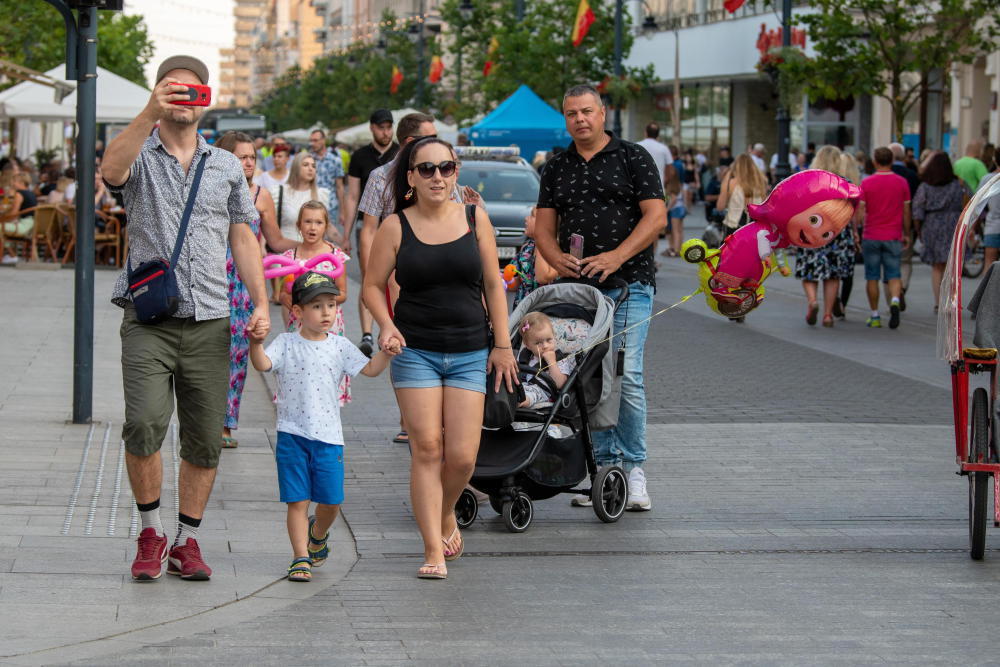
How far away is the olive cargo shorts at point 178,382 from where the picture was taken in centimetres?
606

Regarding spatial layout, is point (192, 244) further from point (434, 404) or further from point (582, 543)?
point (582, 543)

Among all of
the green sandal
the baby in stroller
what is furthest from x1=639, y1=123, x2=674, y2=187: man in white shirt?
the green sandal

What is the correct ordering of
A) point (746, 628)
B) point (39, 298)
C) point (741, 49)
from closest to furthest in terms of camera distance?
point (746, 628), point (39, 298), point (741, 49)

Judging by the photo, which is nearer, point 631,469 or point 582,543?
point 582,543

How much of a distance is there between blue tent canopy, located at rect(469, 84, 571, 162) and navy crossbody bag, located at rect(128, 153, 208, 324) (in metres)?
29.7

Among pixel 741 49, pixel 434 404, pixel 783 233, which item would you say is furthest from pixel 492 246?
pixel 741 49

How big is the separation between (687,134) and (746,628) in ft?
172

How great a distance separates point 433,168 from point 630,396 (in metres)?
2.02

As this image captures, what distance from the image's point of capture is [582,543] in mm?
7246

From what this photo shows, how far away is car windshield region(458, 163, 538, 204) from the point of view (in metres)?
22.3

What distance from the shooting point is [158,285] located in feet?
19.7

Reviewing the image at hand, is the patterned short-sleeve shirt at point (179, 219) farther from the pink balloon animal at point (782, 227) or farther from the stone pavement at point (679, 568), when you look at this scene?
the pink balloon animal at point (782, 227)

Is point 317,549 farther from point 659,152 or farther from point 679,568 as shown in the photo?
point 659,152

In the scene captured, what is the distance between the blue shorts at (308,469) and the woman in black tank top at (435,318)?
342 millimetres
